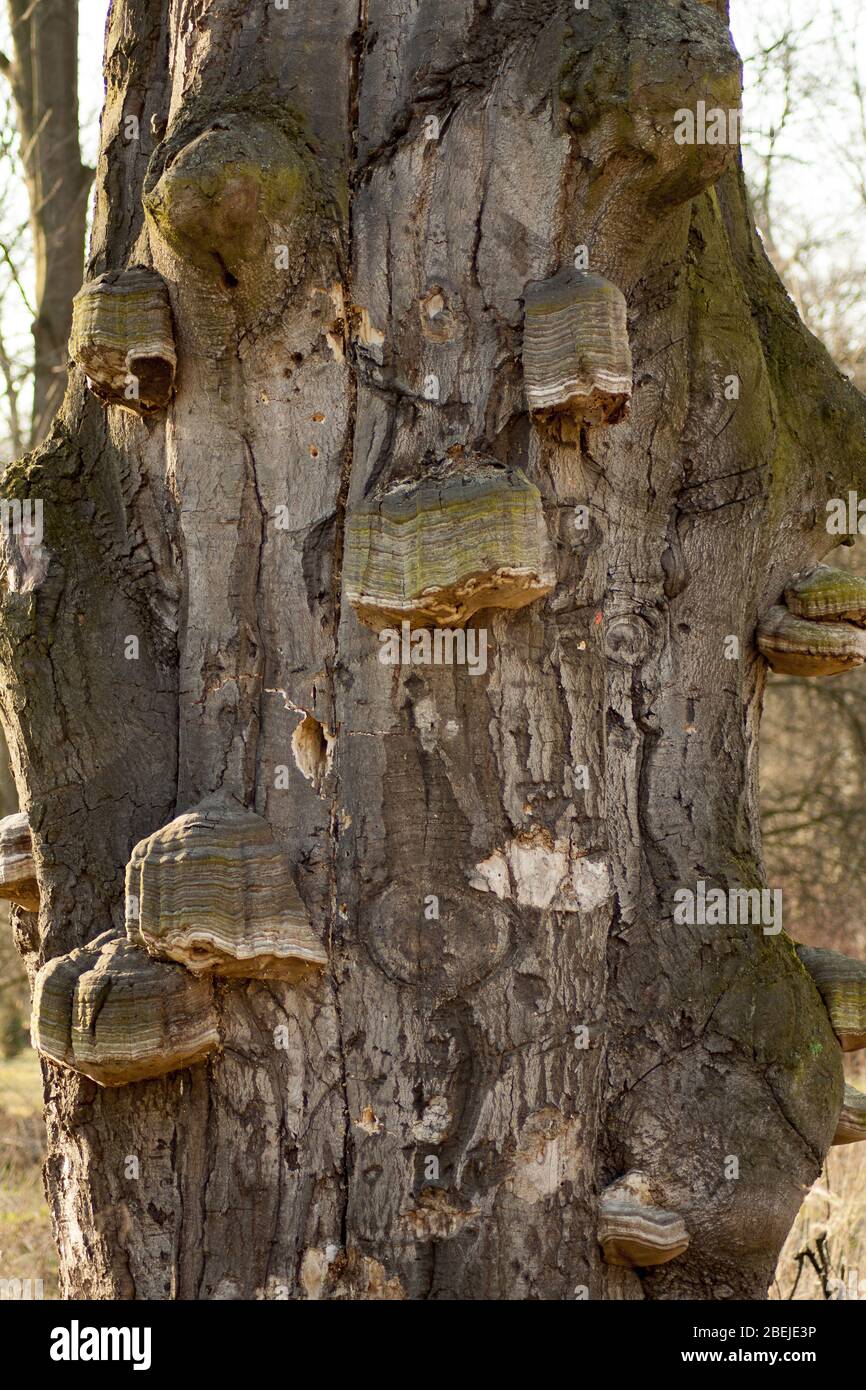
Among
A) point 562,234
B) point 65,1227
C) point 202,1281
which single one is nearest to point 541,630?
point 562,234

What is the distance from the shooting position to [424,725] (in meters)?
2.47

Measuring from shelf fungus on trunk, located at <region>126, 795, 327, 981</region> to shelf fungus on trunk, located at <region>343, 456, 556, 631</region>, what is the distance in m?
0.48

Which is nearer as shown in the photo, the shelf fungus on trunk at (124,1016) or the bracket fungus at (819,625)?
the shelf fungus on trunk at (124,1016)

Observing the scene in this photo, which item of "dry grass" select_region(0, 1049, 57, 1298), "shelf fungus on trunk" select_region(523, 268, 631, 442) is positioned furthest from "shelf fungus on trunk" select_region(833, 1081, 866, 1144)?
"dry grass" select_region(0, 1049, 57, 1298)

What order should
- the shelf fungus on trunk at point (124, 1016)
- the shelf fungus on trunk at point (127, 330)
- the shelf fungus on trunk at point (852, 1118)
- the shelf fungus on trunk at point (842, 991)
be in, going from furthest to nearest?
the shelf fungus on trunk at point (852, 1118)
the shelf fungus on trunk at point (842, 991)
the shelf fungus on trunk at point (127, 330)
the shelf fungus on trunk at point (124, 1016)

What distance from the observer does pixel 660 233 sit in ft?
8.75

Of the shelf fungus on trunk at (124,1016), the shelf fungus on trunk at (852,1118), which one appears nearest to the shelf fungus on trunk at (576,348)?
the shelf fungus on trunk at (124,1016)

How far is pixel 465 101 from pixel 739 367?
2.60 feet

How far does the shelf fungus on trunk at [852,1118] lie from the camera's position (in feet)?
9.70

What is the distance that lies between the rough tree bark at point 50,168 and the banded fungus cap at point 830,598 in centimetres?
680

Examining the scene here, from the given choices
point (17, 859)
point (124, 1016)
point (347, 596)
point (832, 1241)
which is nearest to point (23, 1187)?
point (832, 1241)

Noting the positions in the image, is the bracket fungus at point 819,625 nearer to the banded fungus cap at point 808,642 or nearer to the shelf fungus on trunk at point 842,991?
the banded fungus cap at point 808,642

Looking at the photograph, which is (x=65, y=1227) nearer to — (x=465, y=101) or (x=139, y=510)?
(x=139, y=510)

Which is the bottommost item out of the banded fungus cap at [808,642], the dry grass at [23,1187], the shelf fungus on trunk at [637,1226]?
the dry grass at [23,1187]
